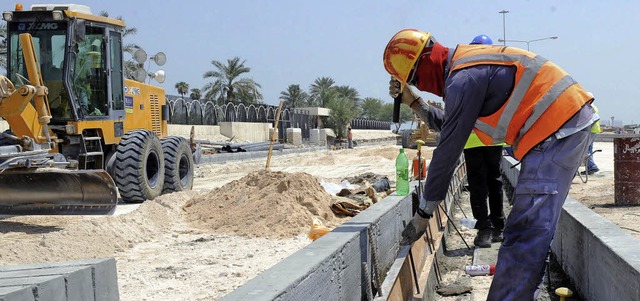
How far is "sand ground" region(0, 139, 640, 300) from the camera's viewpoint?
6121mm

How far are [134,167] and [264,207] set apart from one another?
9.19 ft

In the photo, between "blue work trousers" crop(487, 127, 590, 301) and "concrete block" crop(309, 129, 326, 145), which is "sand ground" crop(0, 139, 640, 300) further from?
"concrete block" crop(309, 129, 326, 145)

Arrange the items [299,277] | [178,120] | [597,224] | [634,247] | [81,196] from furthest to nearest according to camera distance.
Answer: [178,120] < [81,196] < [597,224] < [634,247] < [299,277]

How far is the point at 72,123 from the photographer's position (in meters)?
10.6

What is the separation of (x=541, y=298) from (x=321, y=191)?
5.35 m

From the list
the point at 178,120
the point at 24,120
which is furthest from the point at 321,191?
the point at 178,120

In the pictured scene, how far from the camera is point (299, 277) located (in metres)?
3.23

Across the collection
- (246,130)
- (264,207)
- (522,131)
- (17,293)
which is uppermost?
(522,131)

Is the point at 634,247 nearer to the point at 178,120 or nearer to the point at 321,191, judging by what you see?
the point at 321,191

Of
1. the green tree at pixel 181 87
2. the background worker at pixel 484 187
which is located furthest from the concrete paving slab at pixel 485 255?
the green tree at pixel 181 87

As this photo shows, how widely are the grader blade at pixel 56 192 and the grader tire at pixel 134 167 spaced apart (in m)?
1.82

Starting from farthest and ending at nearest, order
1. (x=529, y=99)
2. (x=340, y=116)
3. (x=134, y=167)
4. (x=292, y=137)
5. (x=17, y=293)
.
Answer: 1. (x=340, y=116)
2. (x=292, y=137)
3. (x=134, y=167)
4. (x=529, y=99)
5. (x=17, y=293)

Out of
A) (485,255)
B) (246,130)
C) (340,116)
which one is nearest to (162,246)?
(485,255)

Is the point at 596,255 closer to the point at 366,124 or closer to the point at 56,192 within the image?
the point at 56,192
